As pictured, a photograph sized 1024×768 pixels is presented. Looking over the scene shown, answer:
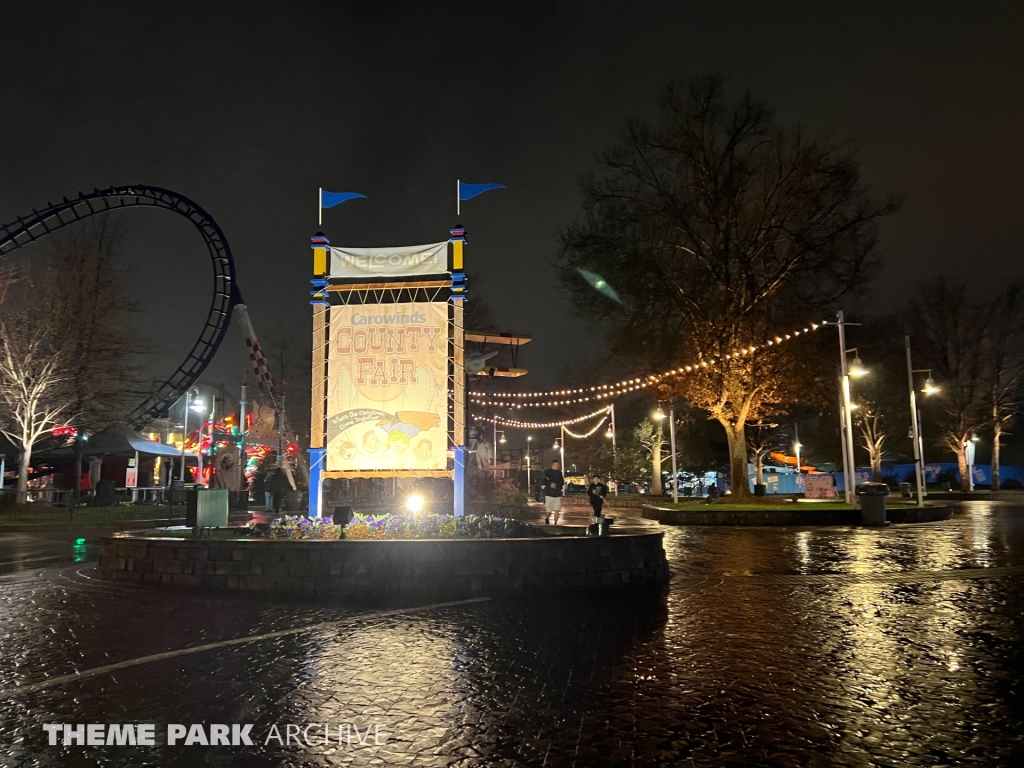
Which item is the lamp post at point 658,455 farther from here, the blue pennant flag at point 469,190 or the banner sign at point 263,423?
the blue pennant flag at point 469,190

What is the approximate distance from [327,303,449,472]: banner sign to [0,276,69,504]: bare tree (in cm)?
1975

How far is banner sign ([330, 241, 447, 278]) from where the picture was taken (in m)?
16.3

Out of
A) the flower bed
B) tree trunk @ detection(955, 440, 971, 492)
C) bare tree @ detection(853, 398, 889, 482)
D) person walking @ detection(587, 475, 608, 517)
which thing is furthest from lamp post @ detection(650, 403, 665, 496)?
the flower bed

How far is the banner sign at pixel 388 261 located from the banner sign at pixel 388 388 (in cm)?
78

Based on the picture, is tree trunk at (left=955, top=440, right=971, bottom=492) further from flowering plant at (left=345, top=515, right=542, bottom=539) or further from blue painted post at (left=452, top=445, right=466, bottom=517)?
flowering plant at (left=345, top=515, right=542, bottom=539)

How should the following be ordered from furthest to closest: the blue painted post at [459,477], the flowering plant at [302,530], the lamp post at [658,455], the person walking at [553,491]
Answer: the lamp post at [658,455], the person walking at [553,491], the blue painted post at [459,477], the flowering plant at [302,530]

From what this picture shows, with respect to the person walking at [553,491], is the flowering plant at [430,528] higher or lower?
lower

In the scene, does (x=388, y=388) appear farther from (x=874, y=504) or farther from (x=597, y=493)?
(x=874, y=504)

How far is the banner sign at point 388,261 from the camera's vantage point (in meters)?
16.3

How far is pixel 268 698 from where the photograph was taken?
5059 millimetres

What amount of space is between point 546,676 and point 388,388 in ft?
36.3

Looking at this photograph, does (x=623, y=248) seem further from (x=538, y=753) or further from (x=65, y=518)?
(x=538, y=753)

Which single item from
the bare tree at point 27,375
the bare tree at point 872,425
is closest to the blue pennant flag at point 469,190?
the bare tree at point 27,375

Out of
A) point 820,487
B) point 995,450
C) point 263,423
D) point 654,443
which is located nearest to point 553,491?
point 820,487
